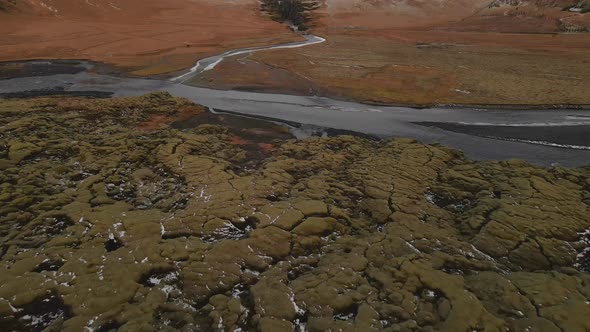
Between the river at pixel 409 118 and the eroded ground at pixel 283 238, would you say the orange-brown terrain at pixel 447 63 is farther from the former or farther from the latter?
the eroded ground at pixel 283 238

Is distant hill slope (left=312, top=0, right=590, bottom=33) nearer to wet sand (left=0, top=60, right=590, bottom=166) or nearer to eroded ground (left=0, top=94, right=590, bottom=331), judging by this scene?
wet sand (left=0, top=60, right=590, bottom=166)

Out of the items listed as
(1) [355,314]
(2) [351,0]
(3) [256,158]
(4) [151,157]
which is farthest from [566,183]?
(2) [351,0]

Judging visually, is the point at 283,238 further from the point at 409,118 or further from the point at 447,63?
the point at 447,63

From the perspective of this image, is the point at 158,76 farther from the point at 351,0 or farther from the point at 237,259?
the point at 351,0

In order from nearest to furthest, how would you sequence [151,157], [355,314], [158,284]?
1. [355,314]
2. [158,284]
3. [151,157]

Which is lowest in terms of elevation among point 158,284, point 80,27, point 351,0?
point 158,284

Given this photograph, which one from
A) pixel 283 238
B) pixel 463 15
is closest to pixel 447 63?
pixel 283 238
